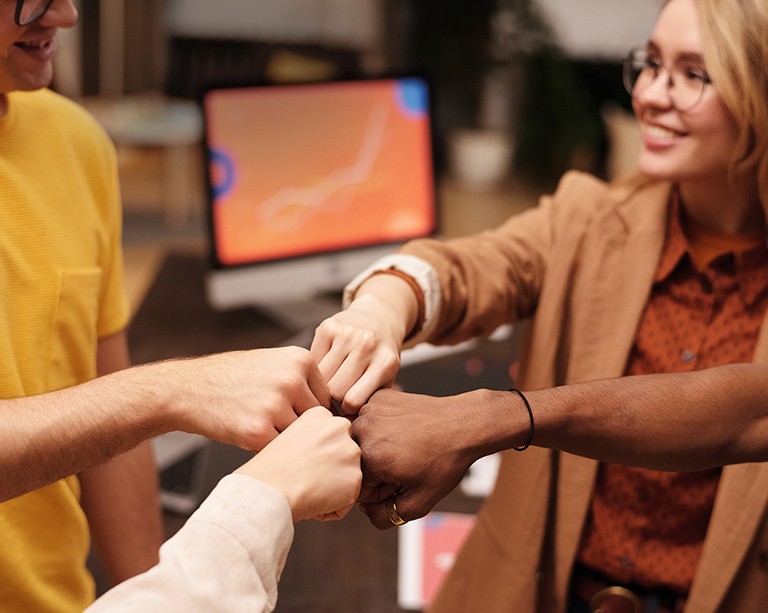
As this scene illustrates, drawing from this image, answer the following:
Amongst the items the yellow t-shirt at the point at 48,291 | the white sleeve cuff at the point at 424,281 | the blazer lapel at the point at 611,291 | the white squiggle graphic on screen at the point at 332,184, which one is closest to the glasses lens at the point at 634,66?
the blazer lapel at the point at 611,291

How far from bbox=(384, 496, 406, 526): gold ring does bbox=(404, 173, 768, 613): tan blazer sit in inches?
11.5

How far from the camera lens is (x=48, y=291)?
41.9 inches

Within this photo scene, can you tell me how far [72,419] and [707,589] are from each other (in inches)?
31.8

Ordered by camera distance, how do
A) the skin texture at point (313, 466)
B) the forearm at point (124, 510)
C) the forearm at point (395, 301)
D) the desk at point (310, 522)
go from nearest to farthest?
the skin texture at point (313, 466) → the forearm at point (395, 301) → the forearm at point (124, 510) → the desk at point (310, 522)

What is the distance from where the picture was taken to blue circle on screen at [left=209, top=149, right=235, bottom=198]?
2.11 meters

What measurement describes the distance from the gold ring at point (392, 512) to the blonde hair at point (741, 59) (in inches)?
25.3

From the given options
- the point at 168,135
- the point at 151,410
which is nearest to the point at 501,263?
the point at 151,410

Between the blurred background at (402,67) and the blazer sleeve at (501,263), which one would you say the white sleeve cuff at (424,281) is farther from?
the blurred background at (402,67)

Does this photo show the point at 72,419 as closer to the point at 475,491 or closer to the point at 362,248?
the point at 475,491

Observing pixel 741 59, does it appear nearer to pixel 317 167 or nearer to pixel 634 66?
pixel 634 66

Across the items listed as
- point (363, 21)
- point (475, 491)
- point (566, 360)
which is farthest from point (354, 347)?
point (363, 21)

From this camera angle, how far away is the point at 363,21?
637 centimetres

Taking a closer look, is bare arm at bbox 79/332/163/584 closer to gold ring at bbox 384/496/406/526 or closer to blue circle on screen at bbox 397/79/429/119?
gold ring at bbox 384/496/406/526

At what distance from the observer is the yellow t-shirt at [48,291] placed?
40.5 inches
